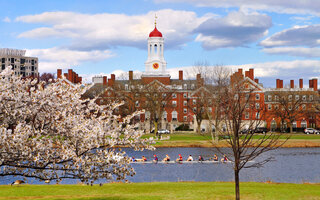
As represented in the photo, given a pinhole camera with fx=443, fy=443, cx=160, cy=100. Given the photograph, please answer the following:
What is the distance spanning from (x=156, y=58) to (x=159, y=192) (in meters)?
98.3

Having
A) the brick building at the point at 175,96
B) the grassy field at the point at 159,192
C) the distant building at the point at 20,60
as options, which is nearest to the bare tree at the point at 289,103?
→ the brick building at the point at 175,96

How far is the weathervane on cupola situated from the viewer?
120 meters

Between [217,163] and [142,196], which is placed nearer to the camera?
[142,196]

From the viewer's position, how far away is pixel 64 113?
15469 mm

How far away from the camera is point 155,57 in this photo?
12231cm

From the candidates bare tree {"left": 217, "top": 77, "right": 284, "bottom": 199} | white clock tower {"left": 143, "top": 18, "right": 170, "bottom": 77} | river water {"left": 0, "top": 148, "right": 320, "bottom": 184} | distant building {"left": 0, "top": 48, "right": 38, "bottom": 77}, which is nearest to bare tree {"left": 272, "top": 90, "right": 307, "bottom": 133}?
white clock tower {"left": 143, "top": 18, "right": 170, "bottom": 77}

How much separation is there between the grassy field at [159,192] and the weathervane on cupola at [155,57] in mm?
93115

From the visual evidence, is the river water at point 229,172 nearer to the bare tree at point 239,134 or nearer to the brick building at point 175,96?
the bare tree at point 239,134

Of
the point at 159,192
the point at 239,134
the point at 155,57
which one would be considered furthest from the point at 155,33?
the point at 159,192

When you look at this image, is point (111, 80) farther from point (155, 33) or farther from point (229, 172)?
point (229, 172)

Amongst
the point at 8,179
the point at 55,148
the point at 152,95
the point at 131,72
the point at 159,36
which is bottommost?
the point at 8,179

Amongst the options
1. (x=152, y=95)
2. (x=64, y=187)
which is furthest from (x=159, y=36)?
(x=64, y=187)

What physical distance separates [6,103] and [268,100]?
10972 cm

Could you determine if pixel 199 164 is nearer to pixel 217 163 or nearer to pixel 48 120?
pixel 217 163
